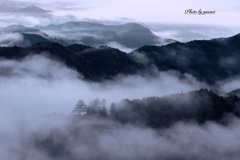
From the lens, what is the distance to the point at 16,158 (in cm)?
19912

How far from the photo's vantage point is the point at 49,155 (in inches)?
7721

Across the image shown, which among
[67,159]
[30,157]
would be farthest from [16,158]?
[67,159]

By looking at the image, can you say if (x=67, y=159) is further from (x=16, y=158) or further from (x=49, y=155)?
(x=16, y=158)

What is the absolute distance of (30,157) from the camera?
7761 inches

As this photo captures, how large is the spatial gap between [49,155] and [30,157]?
7.80 metres

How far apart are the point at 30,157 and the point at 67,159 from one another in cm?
1464

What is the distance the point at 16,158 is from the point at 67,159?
808 inches

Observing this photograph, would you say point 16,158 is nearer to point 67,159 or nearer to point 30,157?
point 30,157

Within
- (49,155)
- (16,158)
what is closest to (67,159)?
(49,155)

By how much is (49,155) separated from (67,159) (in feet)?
24.5

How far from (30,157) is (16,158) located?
6.34 metres

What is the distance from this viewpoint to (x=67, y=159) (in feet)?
651
